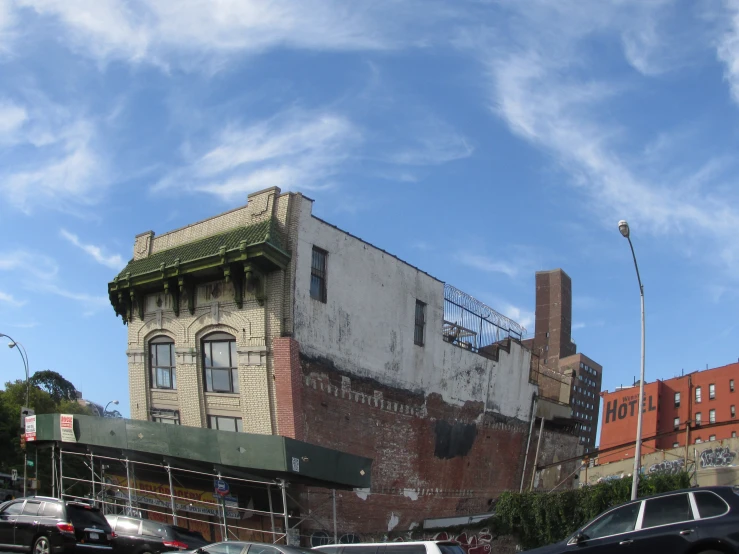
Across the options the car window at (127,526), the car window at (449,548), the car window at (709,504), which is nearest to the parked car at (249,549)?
the car window at (449,548)

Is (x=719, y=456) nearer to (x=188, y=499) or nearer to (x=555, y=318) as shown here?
(x=188, y=499)

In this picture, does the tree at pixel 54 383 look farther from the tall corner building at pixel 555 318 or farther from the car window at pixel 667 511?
the car window at pixel 667 511

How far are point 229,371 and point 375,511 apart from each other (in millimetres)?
7726

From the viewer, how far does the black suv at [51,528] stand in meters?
16.4

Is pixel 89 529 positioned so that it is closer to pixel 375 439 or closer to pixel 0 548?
pixel 0 548

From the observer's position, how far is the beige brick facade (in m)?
25.3

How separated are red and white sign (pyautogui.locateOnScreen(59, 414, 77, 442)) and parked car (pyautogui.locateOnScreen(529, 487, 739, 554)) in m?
18.6

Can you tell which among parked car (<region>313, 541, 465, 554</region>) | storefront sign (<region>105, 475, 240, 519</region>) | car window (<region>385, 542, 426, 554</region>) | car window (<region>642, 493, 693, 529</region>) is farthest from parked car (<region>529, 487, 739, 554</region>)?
storefront sign (<region>105, 475, 240, 519</region>)

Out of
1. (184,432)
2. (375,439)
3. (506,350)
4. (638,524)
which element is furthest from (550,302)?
(638,524)

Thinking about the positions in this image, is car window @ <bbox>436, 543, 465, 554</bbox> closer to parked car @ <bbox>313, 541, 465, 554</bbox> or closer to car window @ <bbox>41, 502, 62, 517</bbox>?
parked car @ <bbox>313, 541, 465, 554</bbox>

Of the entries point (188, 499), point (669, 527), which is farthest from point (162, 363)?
point (669, 527)

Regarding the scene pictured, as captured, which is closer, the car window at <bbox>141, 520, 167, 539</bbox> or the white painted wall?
the car window at <bbox>141, 520, 167, 539</bbox>

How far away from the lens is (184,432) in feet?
70.2

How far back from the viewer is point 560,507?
89.2 ft
